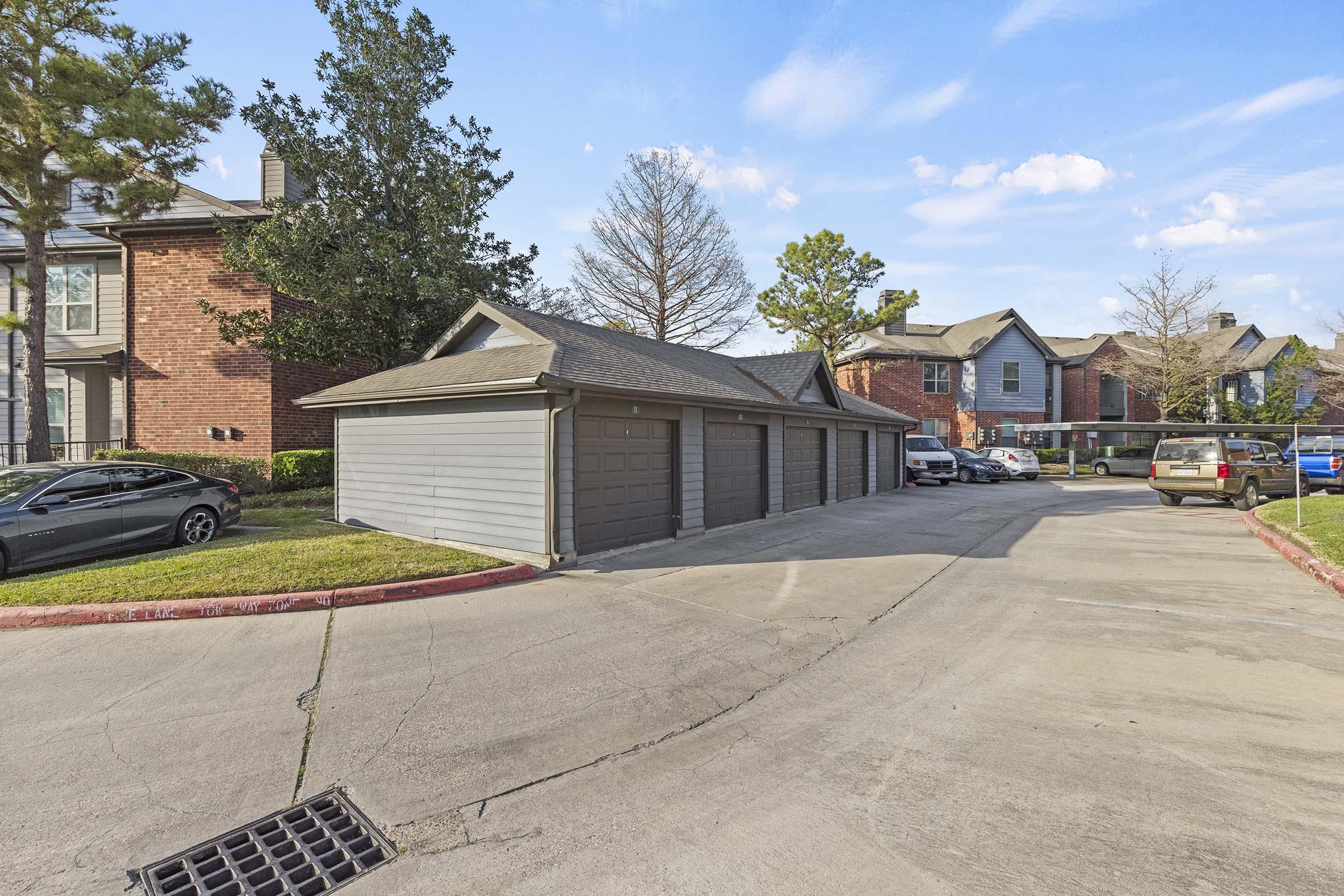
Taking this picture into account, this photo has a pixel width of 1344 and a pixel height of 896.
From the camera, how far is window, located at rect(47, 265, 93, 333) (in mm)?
18344

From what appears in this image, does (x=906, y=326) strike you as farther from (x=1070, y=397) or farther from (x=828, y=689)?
(x=828, y=689)

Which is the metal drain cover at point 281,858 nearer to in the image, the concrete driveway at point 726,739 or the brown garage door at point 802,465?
the concrete driveway at point 726,739

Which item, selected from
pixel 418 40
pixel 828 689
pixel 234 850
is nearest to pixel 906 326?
pixel 418 40

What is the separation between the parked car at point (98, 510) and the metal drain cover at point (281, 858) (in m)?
8.01

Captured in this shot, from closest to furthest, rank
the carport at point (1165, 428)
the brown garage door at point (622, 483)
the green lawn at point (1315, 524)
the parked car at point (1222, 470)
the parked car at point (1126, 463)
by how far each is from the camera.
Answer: the green lawn at point (1315, 524)
the brown garage door at point (622, 483)
the parked car at point (1222, 470)
the carport at point (1165, 428)
the parked car at point (1126, 463)

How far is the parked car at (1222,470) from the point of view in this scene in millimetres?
15703

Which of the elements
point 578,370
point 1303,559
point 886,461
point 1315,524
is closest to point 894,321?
point 886,461

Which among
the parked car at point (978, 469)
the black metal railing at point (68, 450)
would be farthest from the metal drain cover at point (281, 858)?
the parked car at point (978, 469)

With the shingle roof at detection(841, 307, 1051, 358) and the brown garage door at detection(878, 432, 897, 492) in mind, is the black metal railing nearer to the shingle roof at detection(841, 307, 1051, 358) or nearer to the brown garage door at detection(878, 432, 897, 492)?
the brown garage door at detection(878, 432, 897, 492)

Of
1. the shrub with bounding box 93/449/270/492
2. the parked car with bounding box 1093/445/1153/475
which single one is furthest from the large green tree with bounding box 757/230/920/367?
the shrub with bounding box 93/449/270/492

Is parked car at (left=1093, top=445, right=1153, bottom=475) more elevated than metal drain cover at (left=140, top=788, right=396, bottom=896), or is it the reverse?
parked car at (left=1093, top=445, right=1153, bottom=475)

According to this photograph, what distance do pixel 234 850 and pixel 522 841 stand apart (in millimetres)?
1368

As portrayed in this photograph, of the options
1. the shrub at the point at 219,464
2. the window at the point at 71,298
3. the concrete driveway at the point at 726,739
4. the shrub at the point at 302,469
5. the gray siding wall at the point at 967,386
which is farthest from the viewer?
the gray siding wall at the point at 967,386

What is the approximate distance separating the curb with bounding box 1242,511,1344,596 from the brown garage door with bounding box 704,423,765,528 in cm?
908
